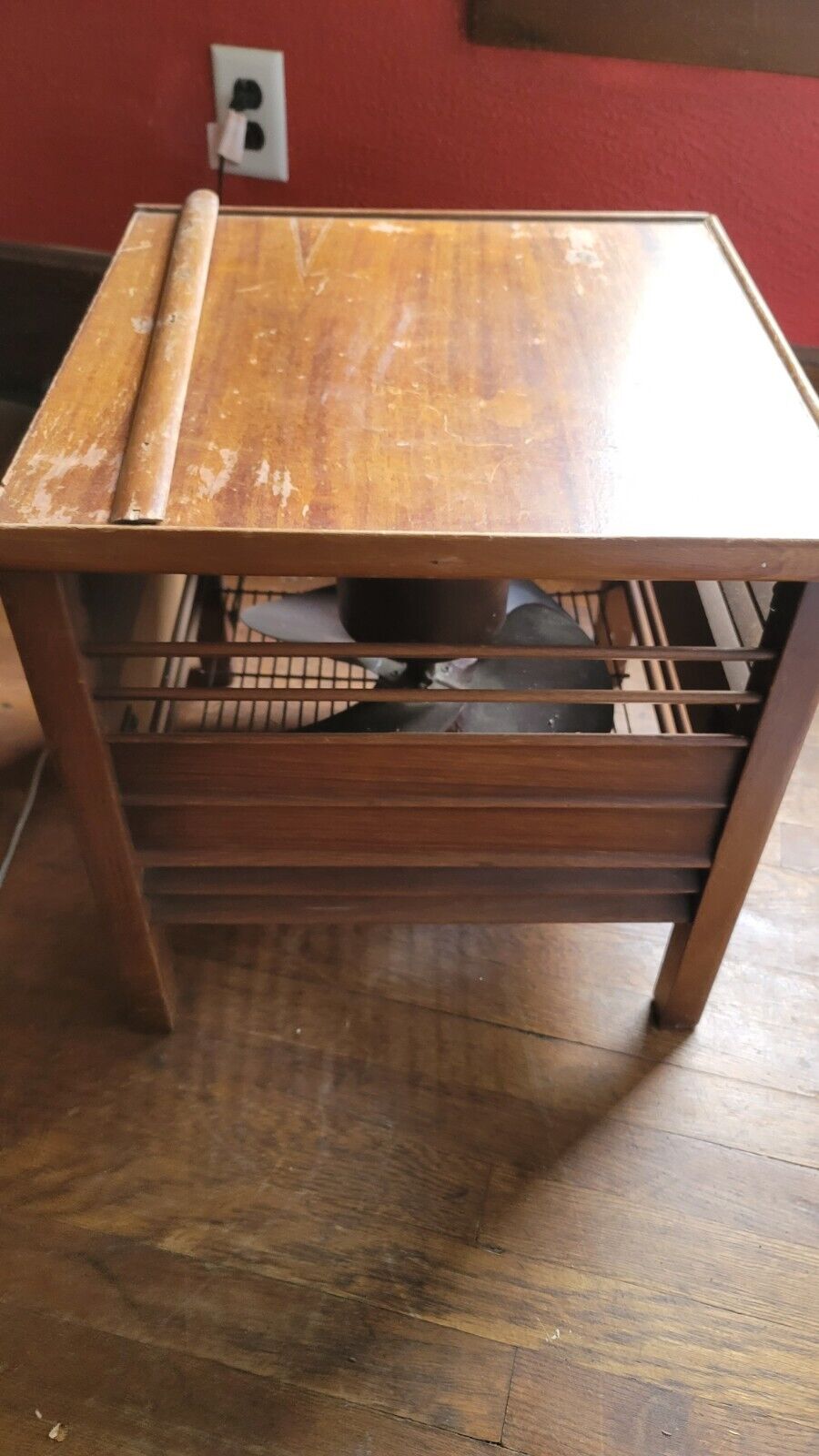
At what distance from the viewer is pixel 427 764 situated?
2.74 feet

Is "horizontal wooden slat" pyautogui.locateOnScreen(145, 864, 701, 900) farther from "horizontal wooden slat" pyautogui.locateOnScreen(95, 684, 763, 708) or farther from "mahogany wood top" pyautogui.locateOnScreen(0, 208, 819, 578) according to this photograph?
"mahogany wood top" pyautogui.locateOnScreen(0, 208, 819, 578)

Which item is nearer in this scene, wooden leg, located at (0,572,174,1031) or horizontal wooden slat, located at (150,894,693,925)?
wooden leg, located at (0,572,174,1031)

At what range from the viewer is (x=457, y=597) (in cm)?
94

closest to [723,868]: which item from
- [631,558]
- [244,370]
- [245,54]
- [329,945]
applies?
[631,558]

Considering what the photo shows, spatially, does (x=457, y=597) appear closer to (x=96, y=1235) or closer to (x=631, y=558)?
(x=631, y=558)

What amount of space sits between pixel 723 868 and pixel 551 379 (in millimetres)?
436

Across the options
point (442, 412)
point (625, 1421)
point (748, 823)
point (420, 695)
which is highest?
point (442, 412)

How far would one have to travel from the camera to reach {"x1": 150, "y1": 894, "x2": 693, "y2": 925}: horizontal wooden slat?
967mm

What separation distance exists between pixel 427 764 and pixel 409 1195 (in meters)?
0.42

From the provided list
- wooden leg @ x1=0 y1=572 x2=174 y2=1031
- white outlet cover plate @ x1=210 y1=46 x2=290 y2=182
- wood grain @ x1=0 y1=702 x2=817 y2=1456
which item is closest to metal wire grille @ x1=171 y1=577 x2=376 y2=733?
wood grain @ x1=0 y1=702 x2=817 y2=1456

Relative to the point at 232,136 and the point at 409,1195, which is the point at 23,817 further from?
the point at 232,136

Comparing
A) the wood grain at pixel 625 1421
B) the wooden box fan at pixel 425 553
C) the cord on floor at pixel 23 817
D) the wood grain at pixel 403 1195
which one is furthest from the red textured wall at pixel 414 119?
the wood grain at pixel 625 1421

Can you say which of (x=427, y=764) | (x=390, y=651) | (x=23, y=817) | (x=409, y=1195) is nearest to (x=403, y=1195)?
(x=409, y=1195)

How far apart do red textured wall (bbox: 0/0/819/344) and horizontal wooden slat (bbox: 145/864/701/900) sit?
2.85 ft
